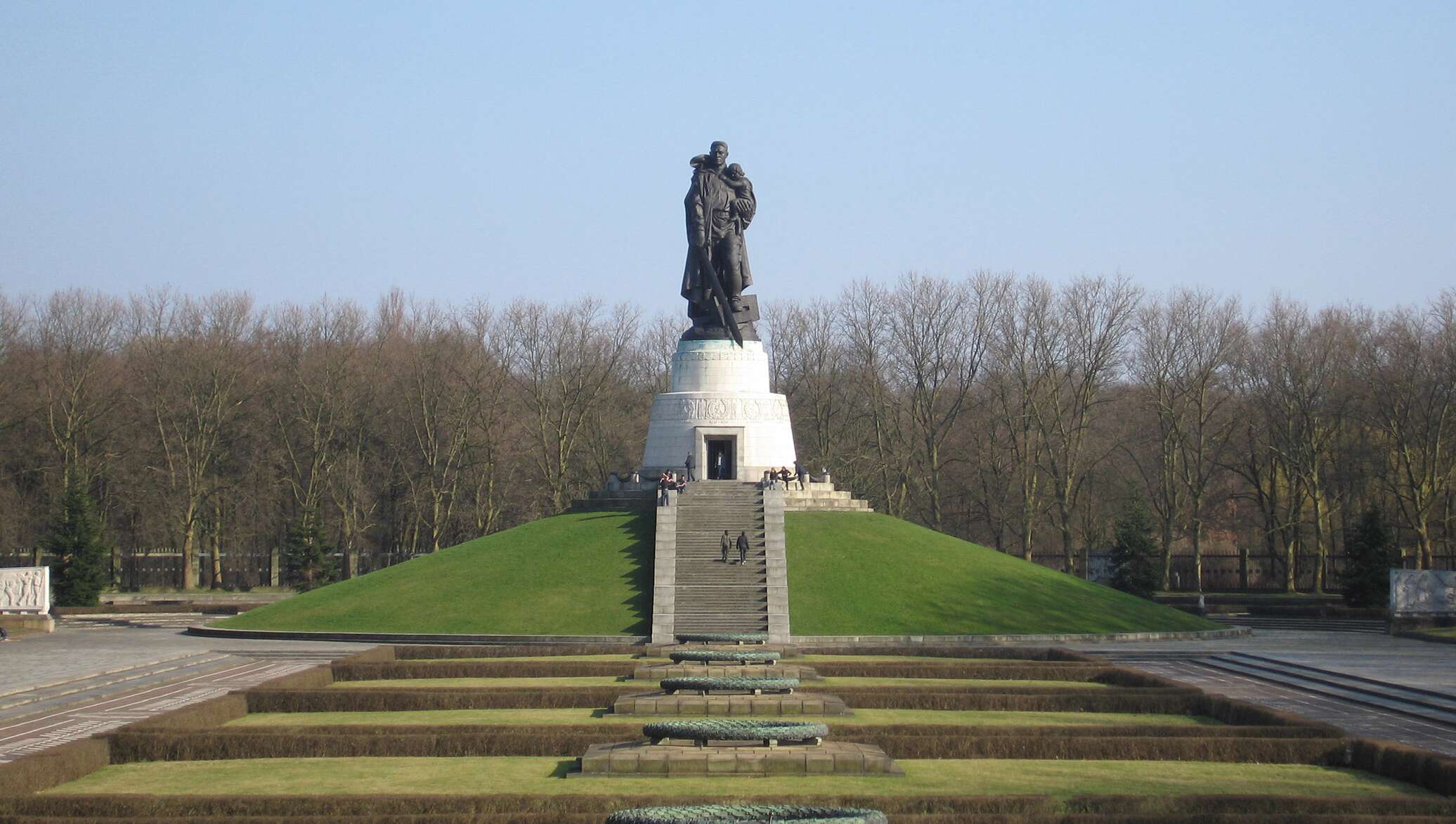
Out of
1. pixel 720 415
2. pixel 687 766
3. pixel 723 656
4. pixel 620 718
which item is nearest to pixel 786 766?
pixel 687 766

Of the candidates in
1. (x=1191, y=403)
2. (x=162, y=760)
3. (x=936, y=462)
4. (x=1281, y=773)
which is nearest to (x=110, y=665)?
(x=162, y=760)

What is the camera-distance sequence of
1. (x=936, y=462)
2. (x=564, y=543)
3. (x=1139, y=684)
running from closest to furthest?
(x=1139, y=684) < (x=564, y=543) < (x=936, y=462)

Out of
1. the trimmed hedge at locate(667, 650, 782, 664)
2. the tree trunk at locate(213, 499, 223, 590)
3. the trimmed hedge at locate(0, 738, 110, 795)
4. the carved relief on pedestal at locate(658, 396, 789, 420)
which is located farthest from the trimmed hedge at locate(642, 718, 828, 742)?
the tree trunk at locate(213, 499, 223, 590)

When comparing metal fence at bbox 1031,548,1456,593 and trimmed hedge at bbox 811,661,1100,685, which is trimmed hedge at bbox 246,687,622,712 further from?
metal fence at bbox 1031,548,1456,593

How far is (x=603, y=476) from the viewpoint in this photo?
7419 cm

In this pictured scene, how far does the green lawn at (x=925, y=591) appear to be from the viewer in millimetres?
42250

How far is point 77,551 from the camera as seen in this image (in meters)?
55.4

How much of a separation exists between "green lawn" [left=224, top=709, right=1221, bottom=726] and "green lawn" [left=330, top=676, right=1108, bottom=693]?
1.56 meters

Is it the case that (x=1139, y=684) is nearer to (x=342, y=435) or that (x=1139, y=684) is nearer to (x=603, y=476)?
(x=603, y=476)

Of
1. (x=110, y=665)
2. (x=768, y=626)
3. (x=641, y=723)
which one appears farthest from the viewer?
(x=768, y=626)

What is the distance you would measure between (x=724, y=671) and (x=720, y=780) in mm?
9220

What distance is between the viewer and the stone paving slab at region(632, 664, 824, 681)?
A: 1121 inches

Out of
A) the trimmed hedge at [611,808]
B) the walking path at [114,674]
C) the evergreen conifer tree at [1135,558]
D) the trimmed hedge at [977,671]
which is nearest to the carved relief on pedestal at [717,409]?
the walking path at [114,674]

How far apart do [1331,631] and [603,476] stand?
35.5 m
